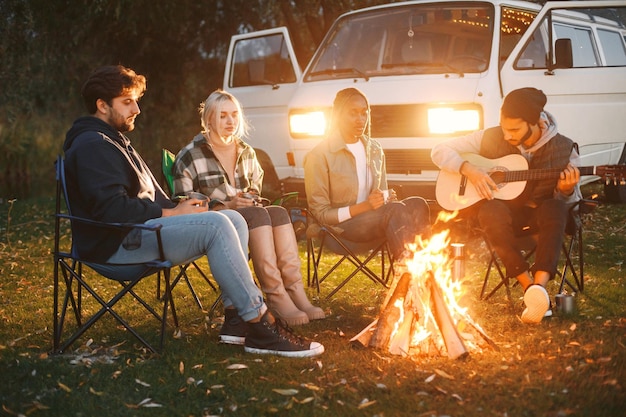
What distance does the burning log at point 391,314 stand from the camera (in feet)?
13.5

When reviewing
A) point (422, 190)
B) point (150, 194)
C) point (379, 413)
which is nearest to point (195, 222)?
point (150, 194)

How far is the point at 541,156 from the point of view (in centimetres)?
495

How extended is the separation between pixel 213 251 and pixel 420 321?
44.3 inches

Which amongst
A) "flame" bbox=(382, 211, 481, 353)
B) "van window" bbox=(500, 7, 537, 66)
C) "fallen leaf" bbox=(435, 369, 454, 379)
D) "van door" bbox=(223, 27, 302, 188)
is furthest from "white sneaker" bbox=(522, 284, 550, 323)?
"van door" bbox=(223, 27, 302, 188)

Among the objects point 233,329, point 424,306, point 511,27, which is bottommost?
point 233,329

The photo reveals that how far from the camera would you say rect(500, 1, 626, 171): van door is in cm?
686

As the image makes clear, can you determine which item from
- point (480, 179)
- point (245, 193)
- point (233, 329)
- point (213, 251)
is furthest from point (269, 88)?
point (213, 251)

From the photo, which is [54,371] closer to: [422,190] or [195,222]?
[195,222]

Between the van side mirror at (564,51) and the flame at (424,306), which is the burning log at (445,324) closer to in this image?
the flame at (424,306)

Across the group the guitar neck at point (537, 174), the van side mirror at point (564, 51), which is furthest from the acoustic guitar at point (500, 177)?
the van side mirror at point (564, 51)

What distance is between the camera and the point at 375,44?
7.59 m

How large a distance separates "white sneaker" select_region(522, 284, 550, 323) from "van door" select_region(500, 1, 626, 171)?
111 inches

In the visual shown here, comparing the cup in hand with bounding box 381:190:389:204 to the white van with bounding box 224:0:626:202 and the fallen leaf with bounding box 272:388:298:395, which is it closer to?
the fallen leaf with bounding box 272:388:298:395

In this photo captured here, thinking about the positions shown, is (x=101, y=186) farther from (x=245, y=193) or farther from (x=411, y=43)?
(x=411, y=43)
